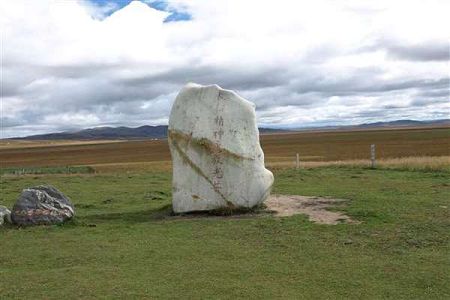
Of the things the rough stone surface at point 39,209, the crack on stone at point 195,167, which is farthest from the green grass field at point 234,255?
the crack on stone at point 195,167

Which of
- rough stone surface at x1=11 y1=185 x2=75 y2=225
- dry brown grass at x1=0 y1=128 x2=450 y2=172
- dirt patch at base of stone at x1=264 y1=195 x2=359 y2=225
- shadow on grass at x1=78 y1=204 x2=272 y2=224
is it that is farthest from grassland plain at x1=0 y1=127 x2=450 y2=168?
rough stone surface at x1=11 y1=185 x2=75 y2=225

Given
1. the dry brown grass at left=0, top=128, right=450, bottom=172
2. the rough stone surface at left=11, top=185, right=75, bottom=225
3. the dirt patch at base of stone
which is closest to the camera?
the dirt patch at base of stone

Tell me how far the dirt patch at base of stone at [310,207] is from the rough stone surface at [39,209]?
675 centimetres

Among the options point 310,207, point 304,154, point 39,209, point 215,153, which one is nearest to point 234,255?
point 215,153

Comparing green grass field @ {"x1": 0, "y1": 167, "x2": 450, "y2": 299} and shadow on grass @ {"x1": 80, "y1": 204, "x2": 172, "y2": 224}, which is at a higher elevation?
shadow on grass @ {"x1": 80, "y1": 204, "x2": 172, "y2": 224}

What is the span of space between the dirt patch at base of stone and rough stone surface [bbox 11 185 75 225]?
6.75 meters

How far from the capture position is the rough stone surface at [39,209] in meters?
16.2

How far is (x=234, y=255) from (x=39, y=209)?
721 centimetres

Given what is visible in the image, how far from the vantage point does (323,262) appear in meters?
11.3

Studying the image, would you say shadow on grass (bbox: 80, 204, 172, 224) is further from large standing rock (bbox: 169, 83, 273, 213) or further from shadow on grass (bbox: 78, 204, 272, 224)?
large standing rock (bbox: 169, 83, 273, 213)

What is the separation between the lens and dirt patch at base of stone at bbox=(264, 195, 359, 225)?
1609 centimetres

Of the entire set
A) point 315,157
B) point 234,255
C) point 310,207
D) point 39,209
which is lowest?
point 315,157

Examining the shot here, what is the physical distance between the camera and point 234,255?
39.9ft

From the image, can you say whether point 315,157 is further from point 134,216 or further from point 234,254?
point 234,254
